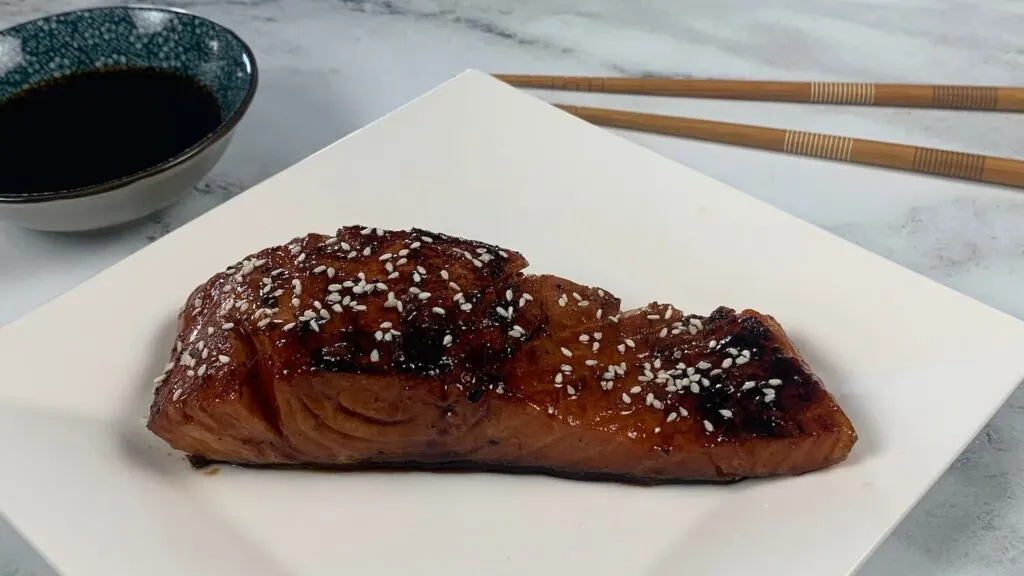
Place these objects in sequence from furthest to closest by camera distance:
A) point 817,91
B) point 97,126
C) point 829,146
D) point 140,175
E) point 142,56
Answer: point 817,91, point 142,56, point 829,146, point 97,126, point 140,175

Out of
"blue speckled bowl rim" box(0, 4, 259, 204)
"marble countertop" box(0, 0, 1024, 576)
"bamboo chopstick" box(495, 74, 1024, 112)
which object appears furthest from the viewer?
"bamboo chopstick" box(495, 74, 1024, 112)

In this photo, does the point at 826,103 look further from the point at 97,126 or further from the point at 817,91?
the point at 97,126

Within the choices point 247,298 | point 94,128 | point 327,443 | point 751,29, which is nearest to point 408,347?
point 327,443

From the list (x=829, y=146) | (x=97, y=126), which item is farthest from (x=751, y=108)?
(x=97, y=126)

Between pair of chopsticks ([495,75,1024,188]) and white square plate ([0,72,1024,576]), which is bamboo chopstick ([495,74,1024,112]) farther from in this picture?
white square plate ([0,72,1024,576])

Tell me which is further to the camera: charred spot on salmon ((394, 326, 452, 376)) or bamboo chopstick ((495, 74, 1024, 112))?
bamboo chopstick ((495, 74, 1024, 112))

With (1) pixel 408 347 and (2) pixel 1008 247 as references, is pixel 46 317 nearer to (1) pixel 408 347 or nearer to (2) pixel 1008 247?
(1) pixel 408 347

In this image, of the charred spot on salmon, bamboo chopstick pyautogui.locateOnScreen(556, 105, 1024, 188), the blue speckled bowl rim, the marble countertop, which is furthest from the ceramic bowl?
bamboo chopstick pyautogui.locateOnScreen(556, 105, 1024, 188)
